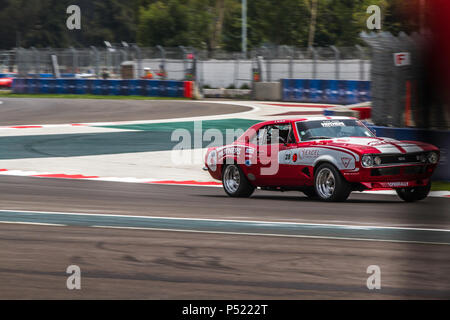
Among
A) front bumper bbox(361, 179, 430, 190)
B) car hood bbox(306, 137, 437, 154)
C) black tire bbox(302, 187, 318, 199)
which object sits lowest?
black tire bbox(302, 187, 318, 199)

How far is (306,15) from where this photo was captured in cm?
9488

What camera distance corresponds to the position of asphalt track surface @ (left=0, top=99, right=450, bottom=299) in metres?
5.06

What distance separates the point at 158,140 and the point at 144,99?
21.6 meters

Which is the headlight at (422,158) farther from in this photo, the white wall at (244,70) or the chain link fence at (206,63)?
the white wall at (244,70)

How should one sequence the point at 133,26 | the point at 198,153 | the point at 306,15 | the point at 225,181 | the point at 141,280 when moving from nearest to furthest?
1. the point at 141,280
2. the point at 225,181
3. the point at 198,153
4. the point at 306,15
5. the point at 133,26

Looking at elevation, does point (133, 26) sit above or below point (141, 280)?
above

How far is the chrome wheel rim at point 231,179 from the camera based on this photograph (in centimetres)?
1262

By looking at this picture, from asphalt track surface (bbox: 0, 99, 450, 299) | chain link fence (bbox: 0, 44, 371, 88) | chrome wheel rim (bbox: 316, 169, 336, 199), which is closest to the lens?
asphalt track surface (bbox: 0, 99, 450, 299)

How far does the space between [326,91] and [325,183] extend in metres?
29.5

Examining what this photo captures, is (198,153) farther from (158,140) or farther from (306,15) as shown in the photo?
(306,15)

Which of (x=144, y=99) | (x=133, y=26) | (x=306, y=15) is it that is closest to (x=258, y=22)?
(x=306, y=15)

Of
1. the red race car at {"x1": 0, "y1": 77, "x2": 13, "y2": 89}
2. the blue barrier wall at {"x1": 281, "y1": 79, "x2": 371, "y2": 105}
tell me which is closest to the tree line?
the red race car at {"x1": 0, "y1": 77, "x2": 13, "y2": 89}

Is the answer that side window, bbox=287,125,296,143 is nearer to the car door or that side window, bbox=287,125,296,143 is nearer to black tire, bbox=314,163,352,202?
the car door

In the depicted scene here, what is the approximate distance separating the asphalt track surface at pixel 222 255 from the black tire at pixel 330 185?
0.62 feet
